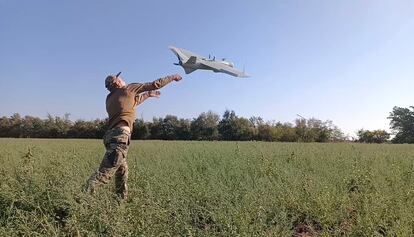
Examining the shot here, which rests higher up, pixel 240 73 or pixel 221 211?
pixel 240 73

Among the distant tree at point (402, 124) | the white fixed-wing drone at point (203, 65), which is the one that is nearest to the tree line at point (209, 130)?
the distant tree at point (402, 124)

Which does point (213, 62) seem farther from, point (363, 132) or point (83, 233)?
point (363, 132)

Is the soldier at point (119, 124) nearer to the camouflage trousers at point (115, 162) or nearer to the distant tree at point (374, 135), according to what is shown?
the camouflage trousers at point (115, 162)

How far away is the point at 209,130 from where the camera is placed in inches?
2322

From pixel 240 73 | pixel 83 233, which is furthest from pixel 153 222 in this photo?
pixel 240 73

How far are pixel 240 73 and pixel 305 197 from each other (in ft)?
7.60

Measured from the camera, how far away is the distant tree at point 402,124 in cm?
6366

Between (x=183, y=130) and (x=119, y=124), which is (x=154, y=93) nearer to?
(x=119, y=124)

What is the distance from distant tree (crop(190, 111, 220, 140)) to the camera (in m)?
57.9

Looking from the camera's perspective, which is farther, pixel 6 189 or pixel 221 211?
pixel 6 189

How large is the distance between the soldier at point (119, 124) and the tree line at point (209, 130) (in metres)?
45.5

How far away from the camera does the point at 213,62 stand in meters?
7.00

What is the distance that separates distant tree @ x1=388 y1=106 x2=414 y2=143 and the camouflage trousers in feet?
209

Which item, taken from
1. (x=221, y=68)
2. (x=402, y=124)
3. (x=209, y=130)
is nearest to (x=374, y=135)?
(x=402, y=124)
